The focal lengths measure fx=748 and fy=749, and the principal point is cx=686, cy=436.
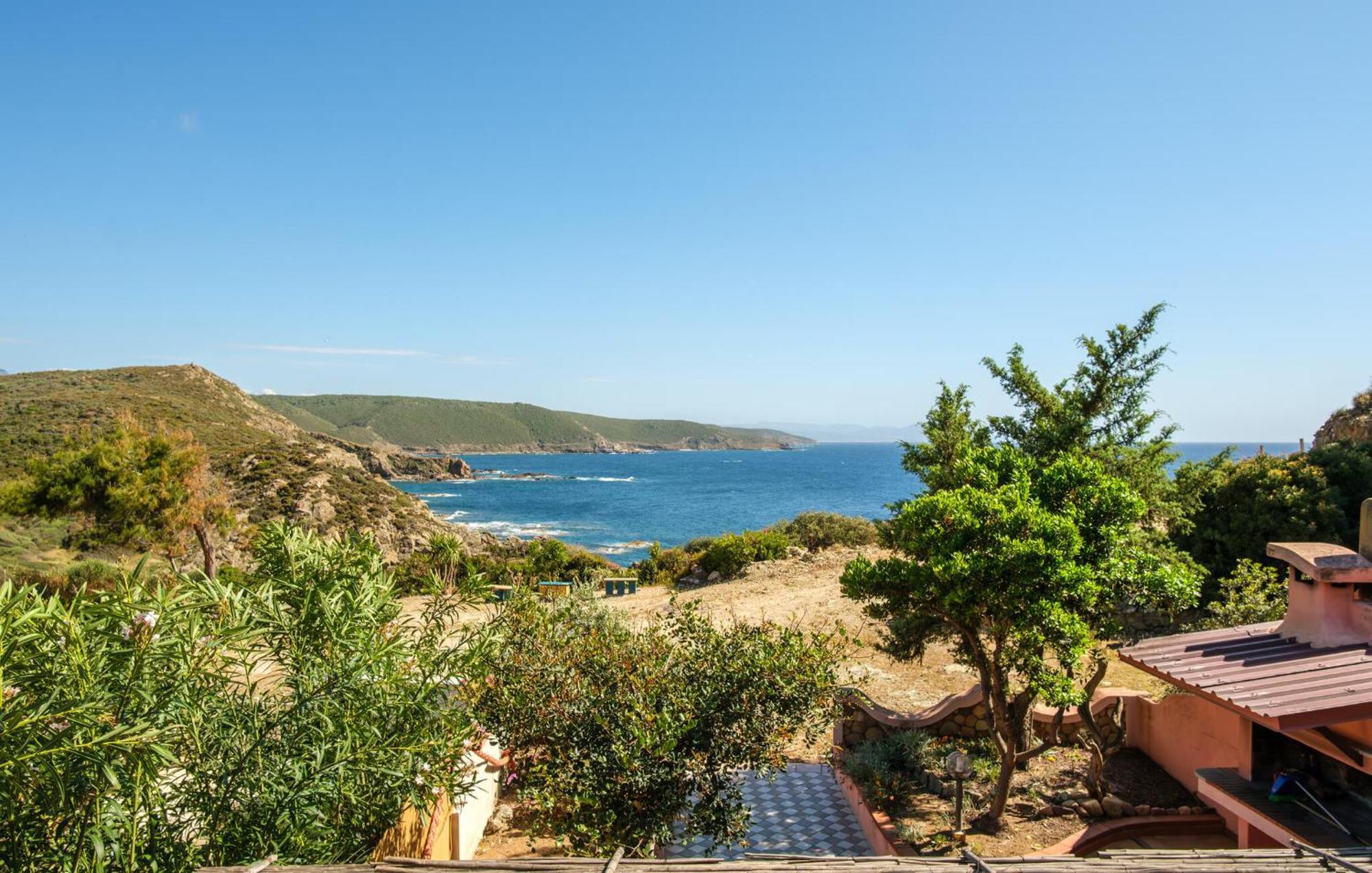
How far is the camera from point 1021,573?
7.27 m

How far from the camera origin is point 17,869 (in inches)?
166

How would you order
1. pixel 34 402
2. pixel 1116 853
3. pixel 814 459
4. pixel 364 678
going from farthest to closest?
pixel 814 459
pixel 34 402
pixel 364 678
pixel 1116 853

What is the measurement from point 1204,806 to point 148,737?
1060 centimetres

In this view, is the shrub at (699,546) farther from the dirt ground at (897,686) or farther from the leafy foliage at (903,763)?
the leafy foliage at (903,763)

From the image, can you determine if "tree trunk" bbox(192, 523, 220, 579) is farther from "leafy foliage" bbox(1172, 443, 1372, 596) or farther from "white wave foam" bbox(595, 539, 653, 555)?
"white wave foam" bbox(595, 539, 653, 555)

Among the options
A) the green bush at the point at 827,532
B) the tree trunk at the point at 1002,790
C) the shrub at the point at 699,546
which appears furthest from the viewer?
the green bush at the point at 827,532

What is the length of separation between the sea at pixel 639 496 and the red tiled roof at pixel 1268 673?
940 inches

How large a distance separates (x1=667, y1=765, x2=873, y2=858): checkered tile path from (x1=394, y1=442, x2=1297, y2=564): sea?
24504mm

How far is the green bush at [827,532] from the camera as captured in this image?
33156 millimetres

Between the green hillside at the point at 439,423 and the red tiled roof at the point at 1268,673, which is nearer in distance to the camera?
the red tiled roof at the point at 1268,673

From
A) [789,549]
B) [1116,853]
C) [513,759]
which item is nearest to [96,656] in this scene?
[513,759]

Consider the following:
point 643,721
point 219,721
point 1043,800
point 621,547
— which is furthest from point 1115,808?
point 621,547

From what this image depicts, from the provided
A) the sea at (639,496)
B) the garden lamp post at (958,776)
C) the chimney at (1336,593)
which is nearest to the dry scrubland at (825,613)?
the garden lamp post at (958,776)

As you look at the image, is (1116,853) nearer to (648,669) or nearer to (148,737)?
(648,669)
